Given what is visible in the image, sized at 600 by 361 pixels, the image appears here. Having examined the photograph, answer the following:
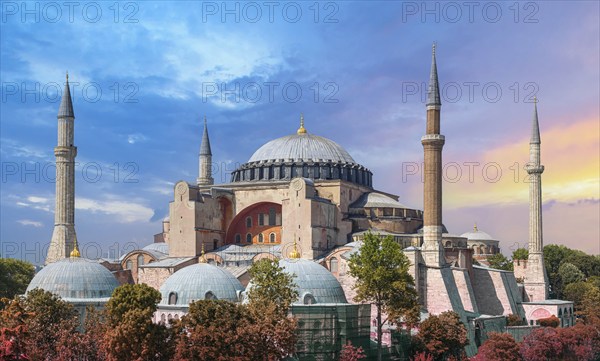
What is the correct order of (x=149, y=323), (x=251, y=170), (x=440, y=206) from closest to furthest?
(x=149, y=323), (x=440, y=206), (x=251, y=170)

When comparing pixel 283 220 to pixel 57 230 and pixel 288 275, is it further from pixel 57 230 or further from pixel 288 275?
pixel 288 275

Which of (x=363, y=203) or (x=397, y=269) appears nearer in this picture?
(x=397, y=269)

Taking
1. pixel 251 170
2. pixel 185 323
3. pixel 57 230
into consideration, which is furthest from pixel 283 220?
pixel 185 323

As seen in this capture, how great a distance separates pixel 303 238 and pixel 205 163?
1517 centimetres

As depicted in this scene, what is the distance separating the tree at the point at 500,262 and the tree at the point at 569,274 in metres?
4.72

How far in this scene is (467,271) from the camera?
4194cm

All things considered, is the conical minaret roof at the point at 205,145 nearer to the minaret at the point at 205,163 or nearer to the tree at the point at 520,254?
the minaret at the point at 205,163

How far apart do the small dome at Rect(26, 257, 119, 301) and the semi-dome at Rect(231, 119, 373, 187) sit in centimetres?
1682

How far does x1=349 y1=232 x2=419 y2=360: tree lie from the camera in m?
31.2

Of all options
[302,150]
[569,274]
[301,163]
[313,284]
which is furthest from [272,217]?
[569,274]

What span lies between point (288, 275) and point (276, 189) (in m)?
18.0

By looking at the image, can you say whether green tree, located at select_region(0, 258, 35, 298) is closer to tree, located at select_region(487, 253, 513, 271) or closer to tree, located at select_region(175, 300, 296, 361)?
tree, located at select_region(175, 300, 296, 361)


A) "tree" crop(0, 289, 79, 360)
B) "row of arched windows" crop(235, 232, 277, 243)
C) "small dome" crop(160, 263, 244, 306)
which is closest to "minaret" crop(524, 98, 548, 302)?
"row of arched windows" crop(235, 232, 277, 243)

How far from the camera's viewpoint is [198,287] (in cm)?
3253
